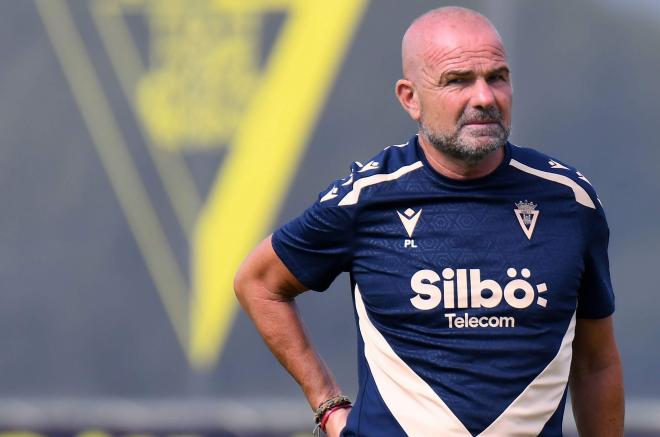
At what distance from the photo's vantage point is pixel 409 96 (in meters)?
3.45

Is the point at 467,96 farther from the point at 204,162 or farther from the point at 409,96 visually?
the point at 204,162

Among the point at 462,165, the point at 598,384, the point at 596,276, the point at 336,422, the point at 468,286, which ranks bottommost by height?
the point at 598,384

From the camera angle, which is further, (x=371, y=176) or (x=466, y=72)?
(x=371, y=176)

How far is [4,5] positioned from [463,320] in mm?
4339

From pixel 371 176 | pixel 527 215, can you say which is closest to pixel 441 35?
pixel 371 176

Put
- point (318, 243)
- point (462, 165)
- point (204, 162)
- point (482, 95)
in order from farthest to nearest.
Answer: point (204, 162) → point (318, 243) → point (462, 165) → point (482, 95)

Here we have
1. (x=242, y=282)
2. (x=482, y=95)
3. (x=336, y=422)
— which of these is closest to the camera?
(x=482, y=95)

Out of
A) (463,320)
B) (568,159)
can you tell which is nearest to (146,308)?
(568,159)

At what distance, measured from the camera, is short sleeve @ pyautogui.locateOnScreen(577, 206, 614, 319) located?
3.30 metres

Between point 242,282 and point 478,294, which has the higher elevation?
point 242,282

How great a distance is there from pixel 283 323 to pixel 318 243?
314 mm

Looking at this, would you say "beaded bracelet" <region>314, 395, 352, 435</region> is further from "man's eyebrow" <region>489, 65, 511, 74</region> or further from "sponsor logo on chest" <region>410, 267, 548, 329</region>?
"man's eyebrow" <region>489, 65, 511, 74</region>

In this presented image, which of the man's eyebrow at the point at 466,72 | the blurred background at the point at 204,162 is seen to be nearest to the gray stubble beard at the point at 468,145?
the man's eyebrow at the point at 466,72

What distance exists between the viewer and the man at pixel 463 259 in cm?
321
